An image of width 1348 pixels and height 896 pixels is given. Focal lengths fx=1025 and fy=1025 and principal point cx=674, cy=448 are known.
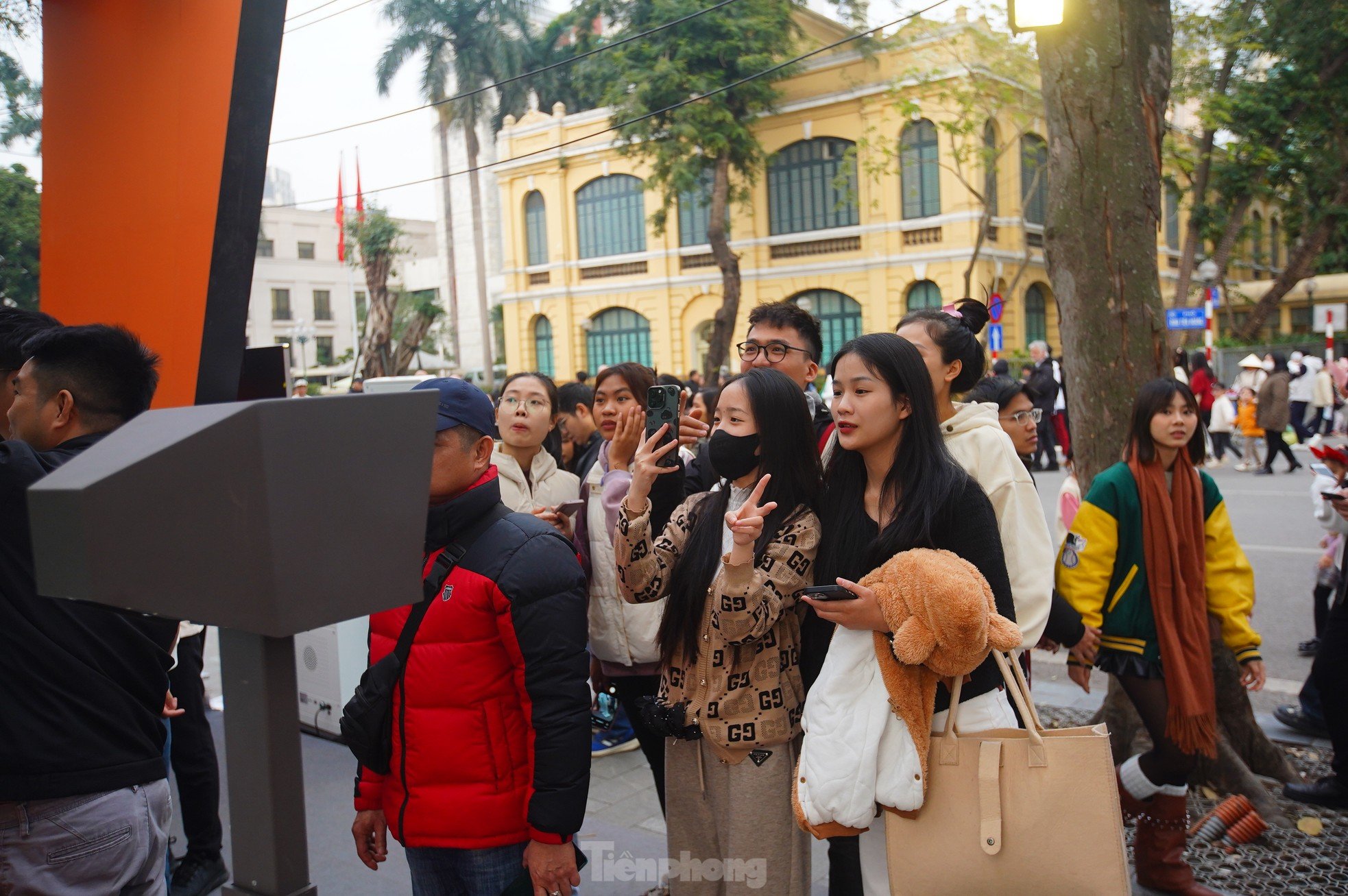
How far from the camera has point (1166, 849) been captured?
3.62m

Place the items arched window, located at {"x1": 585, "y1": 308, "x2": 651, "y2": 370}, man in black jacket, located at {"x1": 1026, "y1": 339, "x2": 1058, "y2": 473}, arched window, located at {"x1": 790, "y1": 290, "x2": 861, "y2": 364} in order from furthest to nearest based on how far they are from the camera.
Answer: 1. arched window, located at {"x1": 585, "y1": 308, "x2": 651, "y2": 370}
2. arched window, located at {"x1": 790, "y1": 290, "x2": 861, "y2": 364}
3. man in black jacket, located at {"x1": 1026, "y1": 339, "x2": 1058, "y2": 473}

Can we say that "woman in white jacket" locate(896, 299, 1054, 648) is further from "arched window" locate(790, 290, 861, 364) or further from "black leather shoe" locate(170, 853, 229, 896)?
"arched window" locate(790, 290, 861, 364)

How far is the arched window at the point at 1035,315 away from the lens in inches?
1107

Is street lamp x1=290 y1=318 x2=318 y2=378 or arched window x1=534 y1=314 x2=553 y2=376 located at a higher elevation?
street lamp x1=290 y1=318 x2=318 y2=378

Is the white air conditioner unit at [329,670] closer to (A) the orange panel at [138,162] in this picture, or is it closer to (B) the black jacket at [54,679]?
(A) the orange panel at [138,162]

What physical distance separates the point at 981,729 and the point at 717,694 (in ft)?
2.25

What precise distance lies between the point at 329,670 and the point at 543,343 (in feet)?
98.2

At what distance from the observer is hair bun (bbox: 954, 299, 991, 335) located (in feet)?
11.8

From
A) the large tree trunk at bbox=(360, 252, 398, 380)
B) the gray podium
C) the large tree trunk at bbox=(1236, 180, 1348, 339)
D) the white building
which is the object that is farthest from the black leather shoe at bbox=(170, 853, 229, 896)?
the white building

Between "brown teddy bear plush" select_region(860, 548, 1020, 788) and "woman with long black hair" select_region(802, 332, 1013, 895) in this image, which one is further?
"woman with long black hair" select_region(802, 332, 1013, 895)

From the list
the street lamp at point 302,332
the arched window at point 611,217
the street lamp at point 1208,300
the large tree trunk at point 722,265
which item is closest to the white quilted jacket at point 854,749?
→ the street lamp at point 1208,300

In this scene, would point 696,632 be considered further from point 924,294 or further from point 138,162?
point 924,294

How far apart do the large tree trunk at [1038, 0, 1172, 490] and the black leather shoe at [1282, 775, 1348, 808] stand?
1.55 meters

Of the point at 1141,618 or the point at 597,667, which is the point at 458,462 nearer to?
the point at 597,667
